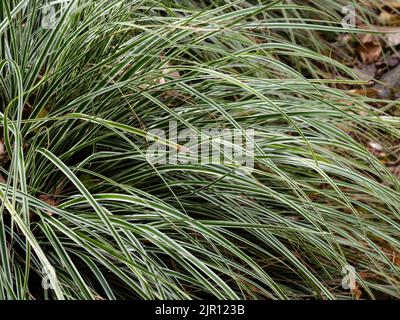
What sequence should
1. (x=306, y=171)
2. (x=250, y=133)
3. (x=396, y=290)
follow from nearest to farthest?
(x=250, y=133), (x=396, y=290), (x=306, y=171)

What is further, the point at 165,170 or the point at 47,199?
the point at 47,199

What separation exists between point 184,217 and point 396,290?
1.01 m

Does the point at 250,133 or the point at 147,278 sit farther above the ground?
the point at 250,133

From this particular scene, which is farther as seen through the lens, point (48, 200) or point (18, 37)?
point (18, 37)

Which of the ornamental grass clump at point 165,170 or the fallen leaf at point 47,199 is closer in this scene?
the ornamental grass clump at point 165,170

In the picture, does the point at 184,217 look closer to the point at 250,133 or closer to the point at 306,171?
the point at 250,133

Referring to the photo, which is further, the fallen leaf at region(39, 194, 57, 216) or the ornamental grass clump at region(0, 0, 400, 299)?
the fallen leaf at region(39, 194, 57, 216)

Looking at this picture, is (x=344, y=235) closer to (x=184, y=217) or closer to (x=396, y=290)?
(x=396, y=290)

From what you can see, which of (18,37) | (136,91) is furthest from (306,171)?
(18,37)

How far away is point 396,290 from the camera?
9.80 ft
